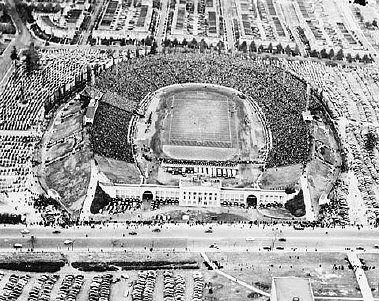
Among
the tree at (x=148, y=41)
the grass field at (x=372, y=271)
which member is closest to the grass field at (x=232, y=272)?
the grass field at (x=372, y=271)

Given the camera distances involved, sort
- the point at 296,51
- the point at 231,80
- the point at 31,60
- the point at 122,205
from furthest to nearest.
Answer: the point at 296,51, the point at 31,60, the point at 231,80, the point at 122,205

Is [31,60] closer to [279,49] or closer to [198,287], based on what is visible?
[279,49]

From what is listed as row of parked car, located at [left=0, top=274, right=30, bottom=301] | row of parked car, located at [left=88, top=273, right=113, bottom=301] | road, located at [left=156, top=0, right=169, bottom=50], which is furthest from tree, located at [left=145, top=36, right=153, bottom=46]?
row of parked car, located at [left=0, top=274, right=30, bottom=301]

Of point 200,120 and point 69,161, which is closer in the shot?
point 69,161

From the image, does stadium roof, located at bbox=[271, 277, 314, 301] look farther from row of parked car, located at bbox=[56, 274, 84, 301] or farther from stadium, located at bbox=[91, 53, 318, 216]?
stadium, located at bbox=[91, 53, 318, 216]

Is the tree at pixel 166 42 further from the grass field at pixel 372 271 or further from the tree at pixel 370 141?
the grass field at pixel 372 271

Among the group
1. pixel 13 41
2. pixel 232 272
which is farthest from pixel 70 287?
pixel 13 41

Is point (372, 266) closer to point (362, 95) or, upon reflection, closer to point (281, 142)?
point (281, 142)

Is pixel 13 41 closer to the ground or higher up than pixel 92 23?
higher up

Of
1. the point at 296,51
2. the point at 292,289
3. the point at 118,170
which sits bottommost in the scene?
the point at 296,51
